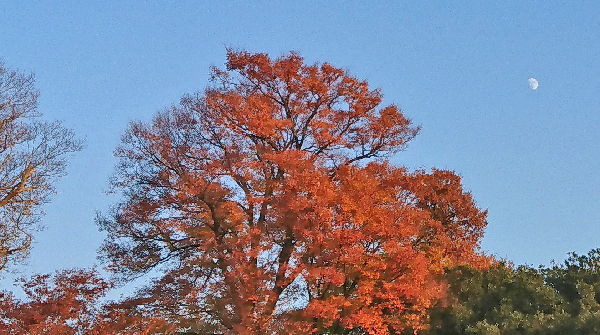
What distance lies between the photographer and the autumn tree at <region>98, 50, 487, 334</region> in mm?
24172

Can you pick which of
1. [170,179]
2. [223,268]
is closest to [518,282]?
[223,268]

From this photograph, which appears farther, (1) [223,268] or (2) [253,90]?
(2) [253,90]

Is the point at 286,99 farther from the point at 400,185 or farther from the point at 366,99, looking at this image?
the point at 400,185

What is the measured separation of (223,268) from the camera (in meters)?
24.5

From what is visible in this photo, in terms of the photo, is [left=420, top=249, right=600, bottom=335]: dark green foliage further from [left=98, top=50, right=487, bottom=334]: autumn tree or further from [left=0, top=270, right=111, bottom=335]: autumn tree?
[left=0, top=270, right=111, bottom=335]: autumn tree

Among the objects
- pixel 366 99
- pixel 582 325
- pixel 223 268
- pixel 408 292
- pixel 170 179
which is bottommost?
pixel 582 325

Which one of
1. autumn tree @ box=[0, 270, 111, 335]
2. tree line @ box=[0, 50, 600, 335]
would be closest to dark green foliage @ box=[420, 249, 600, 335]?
tree line @ box=[0, 50, 600, 335]

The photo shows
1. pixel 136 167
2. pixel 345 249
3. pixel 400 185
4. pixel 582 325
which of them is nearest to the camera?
pixel 582 325

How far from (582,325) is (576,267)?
4.82 meters

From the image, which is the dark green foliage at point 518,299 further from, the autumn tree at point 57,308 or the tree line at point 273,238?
the autumn tree at point 57,308

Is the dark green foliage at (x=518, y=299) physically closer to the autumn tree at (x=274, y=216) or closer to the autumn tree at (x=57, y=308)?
the autumn tree at (x=274, y=216)

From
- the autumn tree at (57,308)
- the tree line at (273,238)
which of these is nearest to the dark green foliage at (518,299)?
the tree line at (273,238)

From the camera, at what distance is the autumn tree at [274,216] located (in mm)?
24172

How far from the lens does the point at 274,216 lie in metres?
24.8
